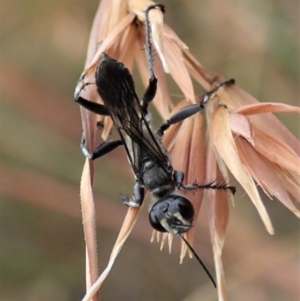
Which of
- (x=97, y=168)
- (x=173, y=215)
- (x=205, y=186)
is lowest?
(x=97, y=168)

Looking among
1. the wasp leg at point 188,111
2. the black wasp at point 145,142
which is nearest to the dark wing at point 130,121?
the black wasp at point 145,142

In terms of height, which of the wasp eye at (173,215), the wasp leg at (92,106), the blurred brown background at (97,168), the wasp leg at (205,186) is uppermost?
the wasp leg at (92,106)

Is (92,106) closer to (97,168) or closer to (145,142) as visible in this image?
(145,142)

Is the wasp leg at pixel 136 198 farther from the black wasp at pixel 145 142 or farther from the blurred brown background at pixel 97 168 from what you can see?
the blurred brown background at pixel 97 168

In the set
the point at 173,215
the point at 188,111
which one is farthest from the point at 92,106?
the point at 173,215

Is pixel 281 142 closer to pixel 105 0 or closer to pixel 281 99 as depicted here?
pixel 105 0

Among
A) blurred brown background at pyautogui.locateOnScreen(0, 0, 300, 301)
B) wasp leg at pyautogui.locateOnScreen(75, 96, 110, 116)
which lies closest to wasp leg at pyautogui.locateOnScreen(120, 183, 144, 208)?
wasp leg at pyautogui.locateOnScreen(75, 96, 110, 116)

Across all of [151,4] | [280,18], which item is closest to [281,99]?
[280,18]
